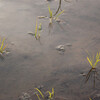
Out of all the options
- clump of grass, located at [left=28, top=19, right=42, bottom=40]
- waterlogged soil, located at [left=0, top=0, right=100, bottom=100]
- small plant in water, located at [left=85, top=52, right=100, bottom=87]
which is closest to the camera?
waterlogged soil, located at [left=0, top=0, right=100, bottom=100]

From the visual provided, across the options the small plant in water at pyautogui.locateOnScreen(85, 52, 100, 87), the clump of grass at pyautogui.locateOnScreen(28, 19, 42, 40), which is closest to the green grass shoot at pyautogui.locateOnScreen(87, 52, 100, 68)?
the small plant in water at pyautogui.locateOnScreen(85, 52, 100, 87)

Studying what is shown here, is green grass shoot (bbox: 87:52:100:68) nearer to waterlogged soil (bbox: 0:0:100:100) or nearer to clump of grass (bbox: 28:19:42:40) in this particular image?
waterlogged soil (bbox: 0:0:100:100)

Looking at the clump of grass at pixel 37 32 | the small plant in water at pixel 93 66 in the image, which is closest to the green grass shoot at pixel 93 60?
the small plant in water at pixel 93 66

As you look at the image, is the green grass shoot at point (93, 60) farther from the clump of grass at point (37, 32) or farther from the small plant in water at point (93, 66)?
the clump of grass at point (37, 32)

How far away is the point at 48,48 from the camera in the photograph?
2.46 m

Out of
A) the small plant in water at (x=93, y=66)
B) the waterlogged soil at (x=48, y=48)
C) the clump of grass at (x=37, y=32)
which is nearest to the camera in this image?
the waterlogged soil at (x=48, y=48)

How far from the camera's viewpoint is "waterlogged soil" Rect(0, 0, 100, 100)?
6.56 ft

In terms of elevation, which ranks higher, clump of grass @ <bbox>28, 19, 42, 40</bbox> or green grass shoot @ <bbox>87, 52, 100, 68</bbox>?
clump of grass @ <bbox>28, 19, 42, 40</bbox>

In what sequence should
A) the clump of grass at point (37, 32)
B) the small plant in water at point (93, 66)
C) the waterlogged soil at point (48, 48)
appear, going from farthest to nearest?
the clump of grass at point (37, 32) < the small plant in water at point (93, 66) < the waterlogged soil at point (48, 48)

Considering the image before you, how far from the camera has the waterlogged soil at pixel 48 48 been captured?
6.56 ft

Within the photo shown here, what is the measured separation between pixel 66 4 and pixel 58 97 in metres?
1.92

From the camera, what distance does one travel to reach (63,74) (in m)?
2.13

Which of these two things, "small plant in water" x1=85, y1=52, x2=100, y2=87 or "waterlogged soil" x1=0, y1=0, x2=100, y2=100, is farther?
"small plant in water" x1=85, y1=52, x2=100, y2=87

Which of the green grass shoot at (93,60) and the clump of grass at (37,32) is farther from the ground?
the clump of grass at (37,32)
